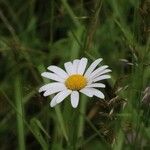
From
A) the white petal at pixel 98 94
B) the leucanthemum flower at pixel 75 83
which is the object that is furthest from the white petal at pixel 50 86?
the white petal at pixel 98 94

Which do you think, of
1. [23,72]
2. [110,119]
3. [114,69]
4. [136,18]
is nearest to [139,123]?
[110,119]

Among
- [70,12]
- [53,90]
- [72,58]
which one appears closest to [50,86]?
[53,90]

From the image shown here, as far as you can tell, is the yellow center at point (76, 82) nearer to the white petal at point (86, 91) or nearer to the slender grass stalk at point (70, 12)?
the white petal at point (86, 91)

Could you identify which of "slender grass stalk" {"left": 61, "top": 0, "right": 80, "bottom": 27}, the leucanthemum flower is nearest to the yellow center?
the leucanthemum flower

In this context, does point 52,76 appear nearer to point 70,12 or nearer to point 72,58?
point 72,58

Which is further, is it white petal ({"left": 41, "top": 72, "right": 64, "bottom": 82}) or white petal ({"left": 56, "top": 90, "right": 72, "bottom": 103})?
white petal ({"left": 41, "top": 72, "right": 64, "bottom": 82})

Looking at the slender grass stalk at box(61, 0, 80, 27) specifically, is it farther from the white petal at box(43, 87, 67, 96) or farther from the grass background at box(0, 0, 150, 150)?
the white petal at box(43, 87, 67, 96)

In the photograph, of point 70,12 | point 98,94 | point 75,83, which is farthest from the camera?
point 70,12

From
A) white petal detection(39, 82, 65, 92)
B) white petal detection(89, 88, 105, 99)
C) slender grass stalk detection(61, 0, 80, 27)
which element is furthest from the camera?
slender grass stalk detection(61, 0, 80, 27)
